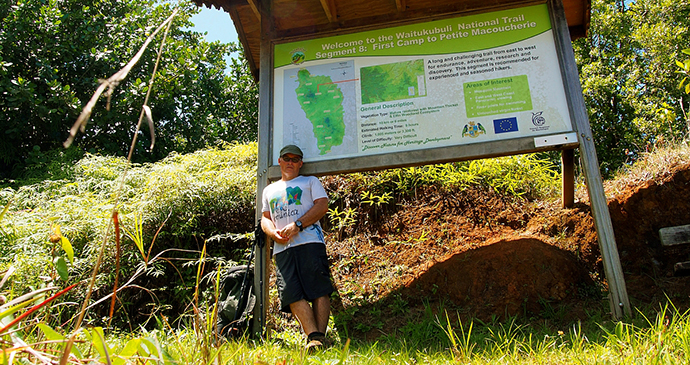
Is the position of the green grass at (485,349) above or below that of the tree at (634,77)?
below

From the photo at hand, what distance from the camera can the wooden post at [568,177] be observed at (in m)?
4.74

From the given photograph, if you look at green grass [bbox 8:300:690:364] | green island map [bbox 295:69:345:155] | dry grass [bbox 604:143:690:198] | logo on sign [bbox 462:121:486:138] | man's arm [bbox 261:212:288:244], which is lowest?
green grass [bbox 8:300:690:364]

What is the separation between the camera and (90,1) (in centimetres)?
1129

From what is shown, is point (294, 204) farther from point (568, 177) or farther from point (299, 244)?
point (568, 177)

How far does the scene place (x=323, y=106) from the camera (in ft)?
14.8

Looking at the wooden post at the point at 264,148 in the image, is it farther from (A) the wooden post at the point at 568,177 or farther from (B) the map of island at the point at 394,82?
(A) the wooden post at the point at 568,177

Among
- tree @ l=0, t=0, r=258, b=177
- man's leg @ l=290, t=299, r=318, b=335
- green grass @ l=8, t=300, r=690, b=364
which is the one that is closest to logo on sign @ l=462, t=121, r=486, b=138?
green grass @ l=8, t=300, r=690, b=364

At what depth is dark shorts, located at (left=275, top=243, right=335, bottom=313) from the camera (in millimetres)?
3734

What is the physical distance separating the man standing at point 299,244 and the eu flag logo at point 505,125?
5.27ft

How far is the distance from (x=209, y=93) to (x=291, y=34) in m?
7.91

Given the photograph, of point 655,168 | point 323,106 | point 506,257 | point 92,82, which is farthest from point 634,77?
point 92,82

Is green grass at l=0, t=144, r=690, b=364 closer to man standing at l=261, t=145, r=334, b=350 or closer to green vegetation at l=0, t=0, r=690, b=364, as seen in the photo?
green vegetation at l=0, t=0, r=690, b=364

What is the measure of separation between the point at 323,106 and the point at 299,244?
1.39 meters

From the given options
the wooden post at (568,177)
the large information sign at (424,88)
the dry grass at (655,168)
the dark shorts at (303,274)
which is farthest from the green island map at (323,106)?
the dry grass at (655,168)
